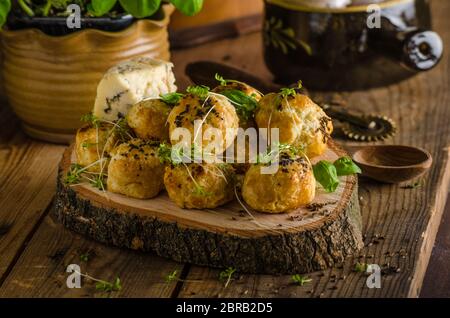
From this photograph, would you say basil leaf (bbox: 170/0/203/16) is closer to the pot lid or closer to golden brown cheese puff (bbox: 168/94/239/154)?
golden brown cheese puff (bbox: 168/94/239/154)

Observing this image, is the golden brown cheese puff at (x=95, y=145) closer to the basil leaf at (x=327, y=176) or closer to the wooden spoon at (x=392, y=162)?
the basil leaf at (x=327, y=176)

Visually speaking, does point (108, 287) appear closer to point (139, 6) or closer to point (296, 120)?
point (296, 120)

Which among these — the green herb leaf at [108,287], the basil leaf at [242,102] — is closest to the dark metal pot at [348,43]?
the basil leaf at [242,102]

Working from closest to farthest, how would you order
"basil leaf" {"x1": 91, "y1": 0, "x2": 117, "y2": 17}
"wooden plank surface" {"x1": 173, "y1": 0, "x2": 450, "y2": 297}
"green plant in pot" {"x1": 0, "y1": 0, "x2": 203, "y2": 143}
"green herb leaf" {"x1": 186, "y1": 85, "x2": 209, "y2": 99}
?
"wooden plank surface" {"x1": 173, "y1": 0, "x2": 450, "y2": 297} → "green herb leaf" {"x1": 186, "y1": 85, "x2": 209, "y2": 99} → "basil leaf" {"x1": 91, "y1": 0, "x2": 117, "y2": 17} → "green plant in pot" {"x1": 0, "y1": 0, "x2": 203, "y2": 143}

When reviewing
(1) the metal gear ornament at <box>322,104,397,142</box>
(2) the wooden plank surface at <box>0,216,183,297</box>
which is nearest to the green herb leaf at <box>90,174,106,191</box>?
(2) the wooden plank surface at <box>0,216,183,297</box>

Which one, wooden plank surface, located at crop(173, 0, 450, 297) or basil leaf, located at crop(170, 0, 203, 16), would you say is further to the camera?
basil leaf, located at crop(170, 0, 203, 16)

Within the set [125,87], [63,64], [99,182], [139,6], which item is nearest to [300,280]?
[99,182]

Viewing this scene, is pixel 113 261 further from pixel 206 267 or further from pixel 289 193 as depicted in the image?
pixel 289 193

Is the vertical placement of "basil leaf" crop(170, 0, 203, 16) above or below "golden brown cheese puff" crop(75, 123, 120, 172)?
above
